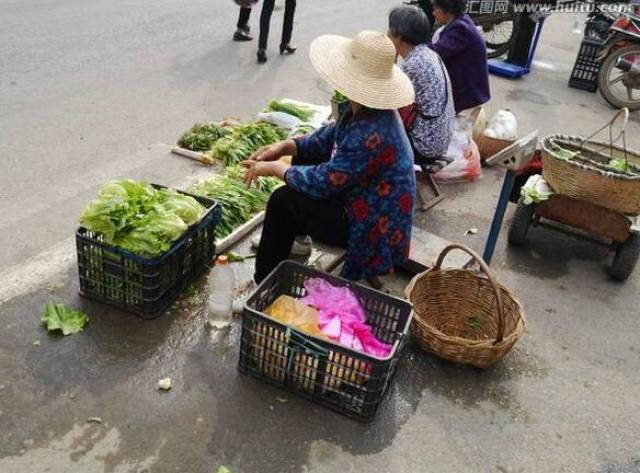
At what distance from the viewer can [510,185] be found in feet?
11.9

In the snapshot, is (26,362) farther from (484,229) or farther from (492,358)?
(484,229)

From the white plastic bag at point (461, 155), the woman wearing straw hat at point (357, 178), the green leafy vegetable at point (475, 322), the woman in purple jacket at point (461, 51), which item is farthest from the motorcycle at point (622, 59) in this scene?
the woman wearing straw hat at point (357, 178)

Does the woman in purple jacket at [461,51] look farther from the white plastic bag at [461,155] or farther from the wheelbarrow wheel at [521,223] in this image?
the wheelbarrow wheel at [521,223]

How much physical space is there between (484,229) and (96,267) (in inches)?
117

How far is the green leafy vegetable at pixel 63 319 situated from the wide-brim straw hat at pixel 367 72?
1.77 metres

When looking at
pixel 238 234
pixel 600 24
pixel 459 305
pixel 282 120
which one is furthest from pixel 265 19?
pixel 459 305

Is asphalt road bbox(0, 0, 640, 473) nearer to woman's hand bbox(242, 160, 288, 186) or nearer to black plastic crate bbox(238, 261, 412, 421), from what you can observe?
black plastic crate bbox(238, 261, 412, 421)

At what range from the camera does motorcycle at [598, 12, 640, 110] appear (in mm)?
7770

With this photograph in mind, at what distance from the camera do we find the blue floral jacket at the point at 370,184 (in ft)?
9.77

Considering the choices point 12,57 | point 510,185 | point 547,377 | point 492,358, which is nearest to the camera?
point 492,358


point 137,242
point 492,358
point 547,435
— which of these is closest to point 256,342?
point 137,242

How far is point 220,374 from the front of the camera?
2957 millimetres

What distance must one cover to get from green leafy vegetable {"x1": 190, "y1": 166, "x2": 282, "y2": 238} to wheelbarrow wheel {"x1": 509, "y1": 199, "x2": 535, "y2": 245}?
183cm

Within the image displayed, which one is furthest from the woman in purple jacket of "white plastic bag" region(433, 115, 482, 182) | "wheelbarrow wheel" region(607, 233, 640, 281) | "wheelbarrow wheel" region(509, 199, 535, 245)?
"wheelbarrow wheel" region(607, 233, 640, 281)
